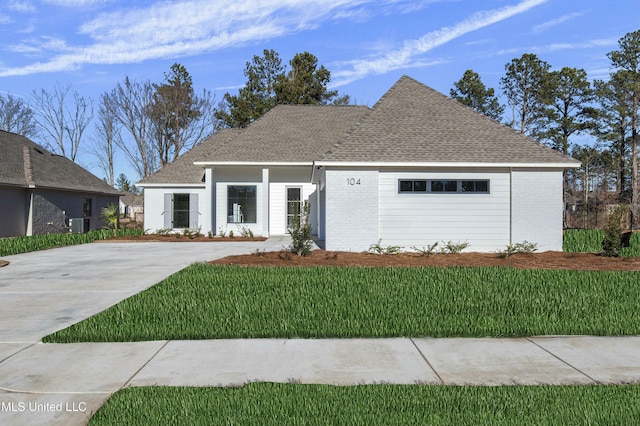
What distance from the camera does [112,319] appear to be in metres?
6.45

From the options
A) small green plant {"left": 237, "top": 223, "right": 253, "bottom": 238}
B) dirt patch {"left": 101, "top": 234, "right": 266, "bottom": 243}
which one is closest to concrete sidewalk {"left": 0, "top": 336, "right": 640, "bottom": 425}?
dirt patch {"left": 101, "top": 234, "right": 266, "bottom": 243}

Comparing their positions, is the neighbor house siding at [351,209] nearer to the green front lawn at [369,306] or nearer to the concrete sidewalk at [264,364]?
the green front lawn at [369,306]

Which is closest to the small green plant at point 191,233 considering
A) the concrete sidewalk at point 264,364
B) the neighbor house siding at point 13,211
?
the neighbor house siding at point 13,211

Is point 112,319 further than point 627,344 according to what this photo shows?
Yes

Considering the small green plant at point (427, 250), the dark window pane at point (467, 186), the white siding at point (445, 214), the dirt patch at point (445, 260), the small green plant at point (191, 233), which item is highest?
the dark window pane at point (467, 186)

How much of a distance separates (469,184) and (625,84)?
28.0 m

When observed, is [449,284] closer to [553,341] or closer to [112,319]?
[553,341]

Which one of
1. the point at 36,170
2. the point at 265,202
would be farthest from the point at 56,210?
the point at 265,202

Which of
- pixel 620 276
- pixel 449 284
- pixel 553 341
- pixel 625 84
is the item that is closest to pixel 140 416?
pixel 553 341

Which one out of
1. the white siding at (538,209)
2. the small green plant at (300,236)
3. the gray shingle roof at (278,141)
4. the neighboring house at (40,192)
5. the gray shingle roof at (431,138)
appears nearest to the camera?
the small green plant at (300,236)

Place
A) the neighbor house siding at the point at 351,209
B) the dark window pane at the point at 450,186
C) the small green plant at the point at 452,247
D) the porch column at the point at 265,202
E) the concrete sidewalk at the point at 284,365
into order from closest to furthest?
the concrete sidewalk at the point at 284,365
the small green plant at the point at 452,247
the neighbor house siding at the point at 351,209
the dark window pane at the point at 450,186
the porch column at the point at 265,202

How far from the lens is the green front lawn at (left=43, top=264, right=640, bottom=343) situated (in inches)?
232

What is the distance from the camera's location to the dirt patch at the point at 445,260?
11828 mm

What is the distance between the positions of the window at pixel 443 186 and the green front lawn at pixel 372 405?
11.5m
